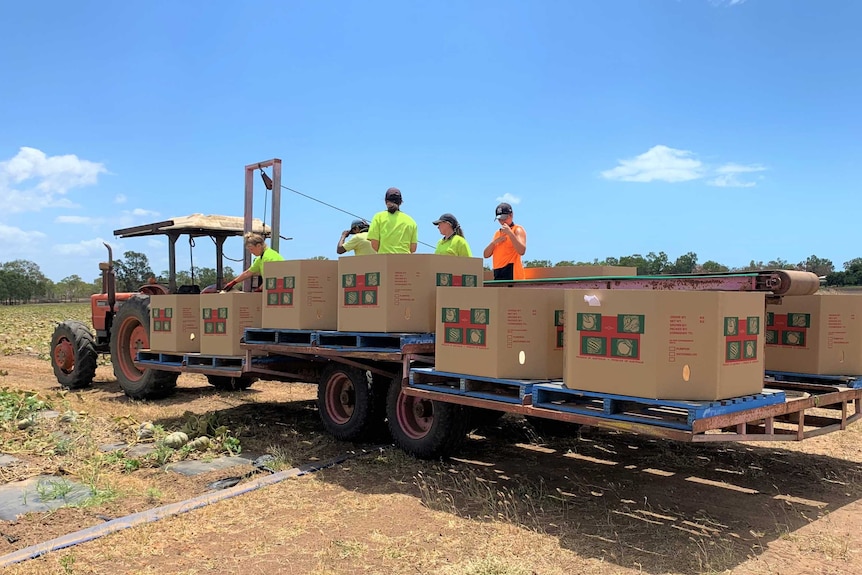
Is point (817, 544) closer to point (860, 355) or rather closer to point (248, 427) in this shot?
point (860, 355)

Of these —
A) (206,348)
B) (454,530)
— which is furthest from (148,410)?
(454,530)

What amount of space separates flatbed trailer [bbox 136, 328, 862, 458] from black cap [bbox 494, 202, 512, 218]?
1.61m

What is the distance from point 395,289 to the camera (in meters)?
6.31

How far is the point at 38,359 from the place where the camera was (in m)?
16.9

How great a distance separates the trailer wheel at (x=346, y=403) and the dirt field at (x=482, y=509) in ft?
0.77

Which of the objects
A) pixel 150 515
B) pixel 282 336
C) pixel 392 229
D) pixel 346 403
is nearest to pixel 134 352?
pixel 282 336

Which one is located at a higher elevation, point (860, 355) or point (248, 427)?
point (860, 355)

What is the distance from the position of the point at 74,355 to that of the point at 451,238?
295 inches

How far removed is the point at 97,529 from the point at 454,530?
249 cm

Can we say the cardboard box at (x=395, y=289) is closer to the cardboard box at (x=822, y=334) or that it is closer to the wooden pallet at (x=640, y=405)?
the wooden pallet at (x=640, y=405)

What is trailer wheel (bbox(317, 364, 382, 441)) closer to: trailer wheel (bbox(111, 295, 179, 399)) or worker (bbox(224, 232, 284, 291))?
worker (bbox(224, 232, 284, 291))

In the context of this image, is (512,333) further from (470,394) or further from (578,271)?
(578,271)

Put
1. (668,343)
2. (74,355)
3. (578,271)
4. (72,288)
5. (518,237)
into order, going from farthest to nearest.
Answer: (72,288) < (74,355) < (578,271) < (518,237) < (668,343)

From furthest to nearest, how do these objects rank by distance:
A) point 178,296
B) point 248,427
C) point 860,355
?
point 178,296 < point 248,427 < point 860,355
